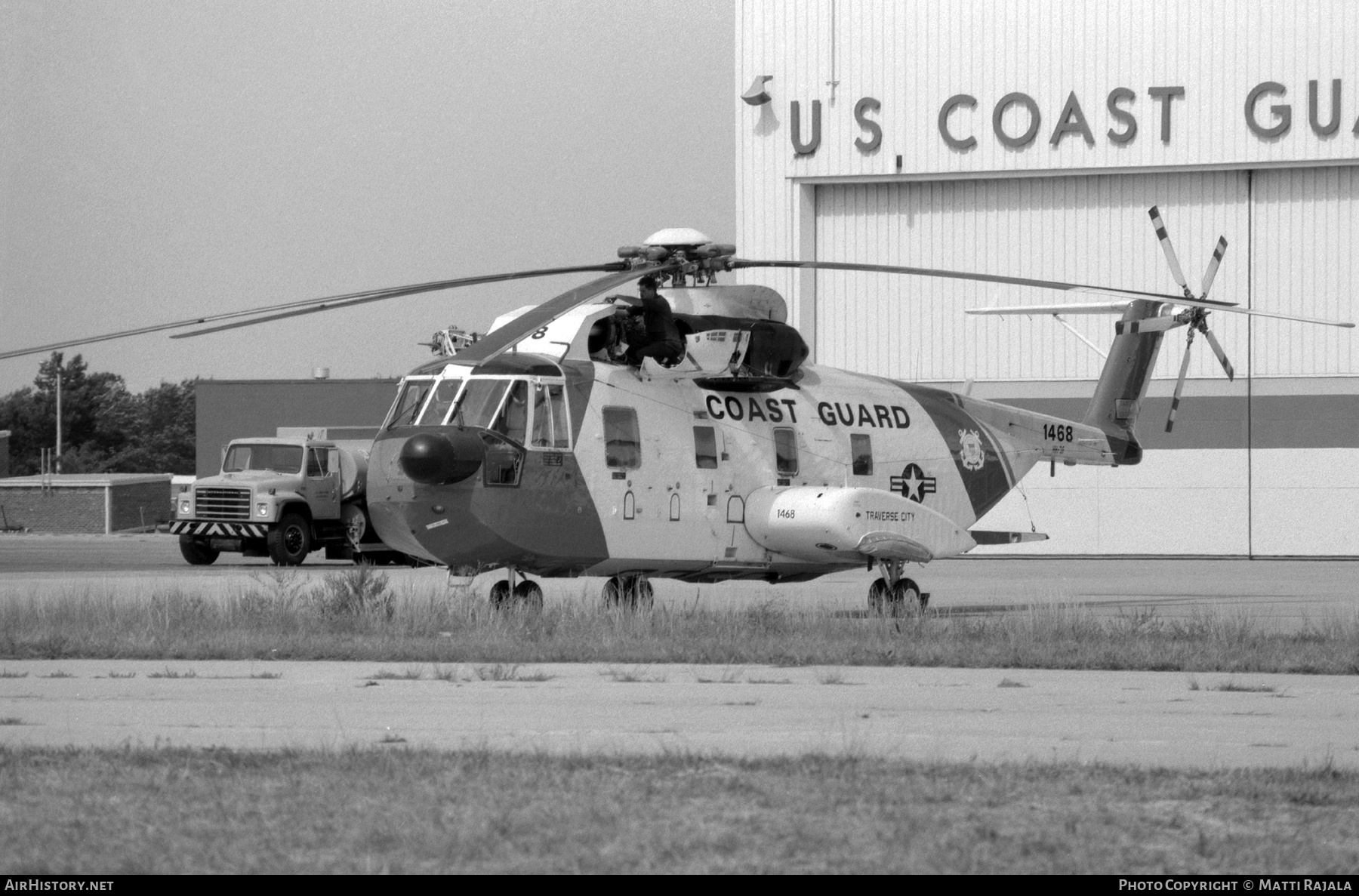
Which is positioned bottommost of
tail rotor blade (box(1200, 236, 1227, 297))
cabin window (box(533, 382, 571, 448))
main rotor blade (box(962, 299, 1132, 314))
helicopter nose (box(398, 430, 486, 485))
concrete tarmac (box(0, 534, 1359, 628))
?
concrete tarmac (box(0, 534, 1359, 628))

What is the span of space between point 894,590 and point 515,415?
528cm

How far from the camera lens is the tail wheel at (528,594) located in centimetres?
1684

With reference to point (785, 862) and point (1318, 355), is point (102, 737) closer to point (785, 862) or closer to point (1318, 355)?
point (785, 862)

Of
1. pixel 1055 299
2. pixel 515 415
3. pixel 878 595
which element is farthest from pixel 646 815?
pixel 1055 299

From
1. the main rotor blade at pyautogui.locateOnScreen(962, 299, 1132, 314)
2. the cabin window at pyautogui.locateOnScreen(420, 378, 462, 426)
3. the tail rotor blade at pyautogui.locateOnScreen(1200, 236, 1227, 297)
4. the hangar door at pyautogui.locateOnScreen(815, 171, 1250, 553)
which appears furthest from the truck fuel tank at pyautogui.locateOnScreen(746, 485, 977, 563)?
the hangar door at pyautogui.locateOnScreen(815, 171, 1250, 553)

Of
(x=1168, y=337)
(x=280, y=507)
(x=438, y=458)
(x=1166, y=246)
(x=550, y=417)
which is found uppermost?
(x=1166, y=246)

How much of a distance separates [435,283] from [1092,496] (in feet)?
83.1

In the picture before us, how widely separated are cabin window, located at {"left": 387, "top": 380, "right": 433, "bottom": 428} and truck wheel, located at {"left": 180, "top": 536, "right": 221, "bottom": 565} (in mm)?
17056

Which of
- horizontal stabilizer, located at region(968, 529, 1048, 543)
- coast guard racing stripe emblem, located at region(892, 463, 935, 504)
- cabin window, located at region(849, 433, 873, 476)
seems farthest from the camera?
horizontal stabilizer, located at region(968, 529, 1048, 543)

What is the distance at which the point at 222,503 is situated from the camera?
32.2m

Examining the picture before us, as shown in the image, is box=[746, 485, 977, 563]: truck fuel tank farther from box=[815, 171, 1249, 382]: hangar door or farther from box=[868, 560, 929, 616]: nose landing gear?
box=[815, 171, 1249, 382]: hangar door

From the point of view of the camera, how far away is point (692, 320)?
59.5 feet

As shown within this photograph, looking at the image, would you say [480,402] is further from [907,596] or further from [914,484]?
[914,484]

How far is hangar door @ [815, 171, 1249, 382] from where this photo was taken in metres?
36.8
